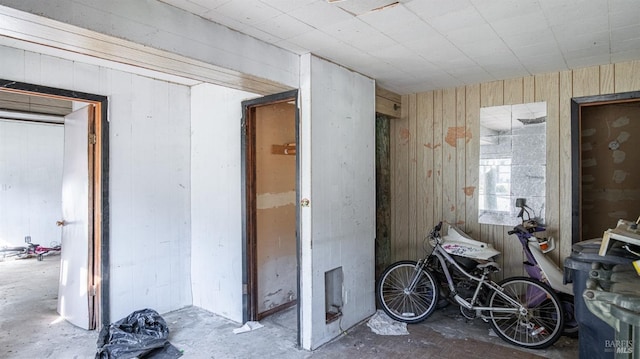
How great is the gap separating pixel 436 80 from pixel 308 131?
1551 mm

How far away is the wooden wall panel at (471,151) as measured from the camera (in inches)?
123

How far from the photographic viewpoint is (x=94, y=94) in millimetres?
3018

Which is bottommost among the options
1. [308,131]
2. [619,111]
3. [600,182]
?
[600,182]

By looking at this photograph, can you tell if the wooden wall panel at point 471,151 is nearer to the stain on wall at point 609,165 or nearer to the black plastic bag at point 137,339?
the stain on wall at point 609,165

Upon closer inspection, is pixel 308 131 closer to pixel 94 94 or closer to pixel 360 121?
pixel 360 121

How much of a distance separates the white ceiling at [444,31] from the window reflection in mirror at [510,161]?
0.46 m

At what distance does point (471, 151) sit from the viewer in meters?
3.61

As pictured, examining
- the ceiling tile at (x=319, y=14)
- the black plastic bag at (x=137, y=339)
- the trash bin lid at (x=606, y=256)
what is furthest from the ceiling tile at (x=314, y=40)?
the black plastic bag at (x=137, y=339)

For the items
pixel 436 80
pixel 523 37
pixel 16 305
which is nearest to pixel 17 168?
pixel 16 305

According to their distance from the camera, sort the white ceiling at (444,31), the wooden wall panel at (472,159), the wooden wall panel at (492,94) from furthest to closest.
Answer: the wooden wall panel at (472,159) → the wooden wall panel at (492,94) → the white ceiling at (444,31)

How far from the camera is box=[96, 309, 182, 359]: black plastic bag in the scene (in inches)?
100

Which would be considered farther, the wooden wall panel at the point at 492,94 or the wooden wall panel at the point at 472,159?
the wooden wall panel at the point at 472,159

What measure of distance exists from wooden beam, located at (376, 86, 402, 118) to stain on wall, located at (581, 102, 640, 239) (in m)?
1.83

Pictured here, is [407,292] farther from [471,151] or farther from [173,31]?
[173,31]
